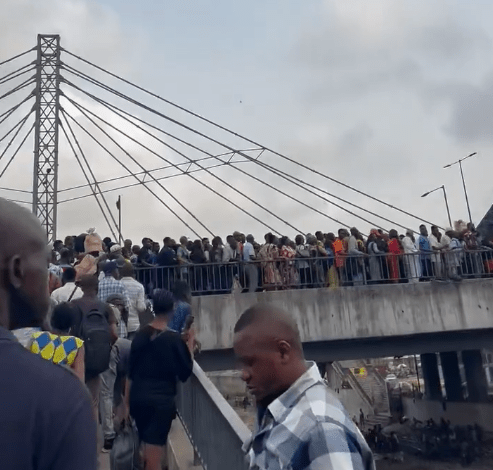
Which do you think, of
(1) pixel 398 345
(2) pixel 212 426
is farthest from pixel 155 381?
(1) pixel 398 345

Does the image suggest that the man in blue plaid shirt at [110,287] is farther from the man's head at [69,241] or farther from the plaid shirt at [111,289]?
the man's head at [69,241]

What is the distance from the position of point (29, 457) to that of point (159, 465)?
3.95 metres

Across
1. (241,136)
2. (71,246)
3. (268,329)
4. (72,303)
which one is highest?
(241,136)

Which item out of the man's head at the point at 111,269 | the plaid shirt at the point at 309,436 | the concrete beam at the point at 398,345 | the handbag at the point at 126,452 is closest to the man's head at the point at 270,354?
the plaid shirt at the point at 309,436

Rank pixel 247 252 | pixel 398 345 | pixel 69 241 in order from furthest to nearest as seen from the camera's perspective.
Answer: pixel 398 345 → pixel 247 252 → pixel 69 241

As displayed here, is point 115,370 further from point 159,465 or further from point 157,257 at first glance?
point 157,257

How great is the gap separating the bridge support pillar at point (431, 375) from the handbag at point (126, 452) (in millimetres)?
28145

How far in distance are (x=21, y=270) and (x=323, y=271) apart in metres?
13.9

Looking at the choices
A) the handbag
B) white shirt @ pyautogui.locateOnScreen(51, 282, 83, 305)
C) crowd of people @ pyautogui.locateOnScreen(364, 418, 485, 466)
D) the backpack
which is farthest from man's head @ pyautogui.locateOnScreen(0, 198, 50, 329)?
crowd of people @ pyautogui.locateOnScreen(364, 418, 485, 466)

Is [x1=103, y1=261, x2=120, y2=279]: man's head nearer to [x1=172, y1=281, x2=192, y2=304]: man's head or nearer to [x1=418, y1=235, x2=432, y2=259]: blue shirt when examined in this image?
[x1=172, y1=281, x2=192, y2=304]: man's head

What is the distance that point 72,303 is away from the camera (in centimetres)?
521

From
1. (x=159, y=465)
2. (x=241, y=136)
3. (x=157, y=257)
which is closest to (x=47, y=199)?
(x=157, y=257)

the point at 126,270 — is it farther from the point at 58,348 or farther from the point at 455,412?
the point at 455,412

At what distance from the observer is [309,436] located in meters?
1.79
